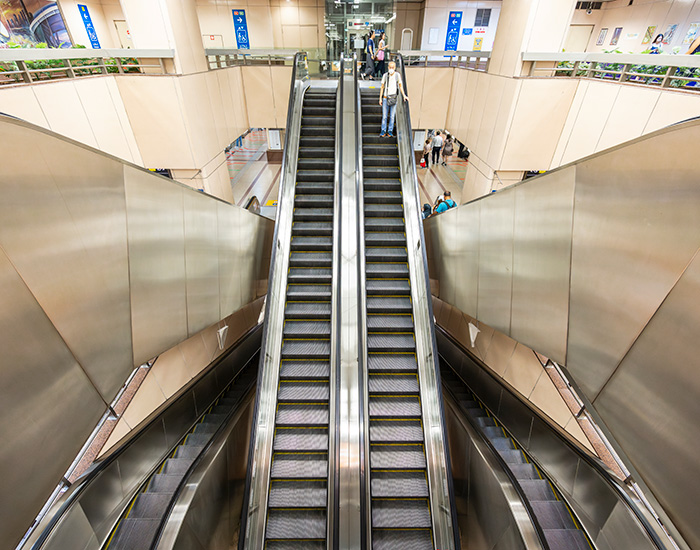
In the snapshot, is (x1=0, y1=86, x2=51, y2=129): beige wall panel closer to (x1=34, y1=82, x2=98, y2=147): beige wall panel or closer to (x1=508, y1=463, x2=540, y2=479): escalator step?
(x1=34, y1=82, x2=98, y2=147): beige wall panel

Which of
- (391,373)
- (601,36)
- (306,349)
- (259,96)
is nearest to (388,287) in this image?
(391,373)

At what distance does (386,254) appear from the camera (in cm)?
621

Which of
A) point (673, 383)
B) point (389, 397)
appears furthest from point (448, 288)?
point (673, 383)

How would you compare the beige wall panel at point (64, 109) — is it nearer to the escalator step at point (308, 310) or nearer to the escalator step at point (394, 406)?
the escalator step at point (308, 310)

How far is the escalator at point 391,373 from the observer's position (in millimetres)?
4043

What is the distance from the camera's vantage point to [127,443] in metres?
3.87

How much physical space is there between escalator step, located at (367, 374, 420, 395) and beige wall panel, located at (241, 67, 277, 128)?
1016 cm

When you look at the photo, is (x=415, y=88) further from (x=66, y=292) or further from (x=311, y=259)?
(x=66, y=292)

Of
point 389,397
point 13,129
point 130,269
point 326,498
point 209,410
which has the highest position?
point 13,129

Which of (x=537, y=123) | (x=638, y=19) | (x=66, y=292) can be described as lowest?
(x=66, y=292)

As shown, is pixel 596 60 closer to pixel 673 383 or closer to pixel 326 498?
pixel 673 383

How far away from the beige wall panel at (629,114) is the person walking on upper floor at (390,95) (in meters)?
3.91

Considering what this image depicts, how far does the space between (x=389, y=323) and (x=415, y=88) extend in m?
9.31

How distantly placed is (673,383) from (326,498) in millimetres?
3635
